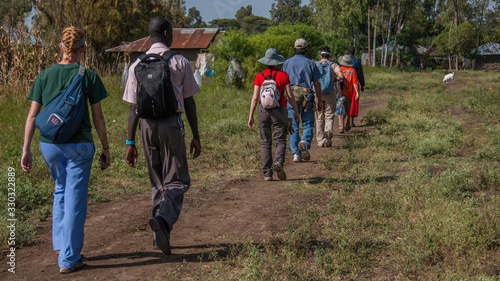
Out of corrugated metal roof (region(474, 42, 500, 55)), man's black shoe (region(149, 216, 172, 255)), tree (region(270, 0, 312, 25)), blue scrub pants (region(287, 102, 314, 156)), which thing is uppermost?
tree (region(270, 0, 312, 25))

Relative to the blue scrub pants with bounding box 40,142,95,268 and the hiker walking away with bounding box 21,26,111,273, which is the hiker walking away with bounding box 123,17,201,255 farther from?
the blue scrub pants with bounding box 40,142,95,268

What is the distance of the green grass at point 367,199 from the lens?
4043 mm

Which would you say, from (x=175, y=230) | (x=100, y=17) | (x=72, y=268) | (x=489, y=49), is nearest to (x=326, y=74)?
(x=175, y=230)

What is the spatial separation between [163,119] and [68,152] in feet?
2.61

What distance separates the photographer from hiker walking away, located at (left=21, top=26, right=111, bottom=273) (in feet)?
13.1

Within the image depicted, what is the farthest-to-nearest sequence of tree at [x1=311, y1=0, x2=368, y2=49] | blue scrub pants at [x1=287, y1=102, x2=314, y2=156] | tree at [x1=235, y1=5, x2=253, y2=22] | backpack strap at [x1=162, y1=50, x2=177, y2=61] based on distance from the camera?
tree at [x1=235, y1=5, x2=253, y2=22] → tree at [x1=311, y1=0, x2=368, y2=49] → blue scrub pants at [x1=287, y1=102, x2=314, y2=156] → backpack strap at [x1=162, y1=50, x2=177, y2=61]

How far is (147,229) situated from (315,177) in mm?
3069

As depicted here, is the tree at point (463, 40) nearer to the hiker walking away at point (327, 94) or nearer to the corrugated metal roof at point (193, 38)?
the corrugated metal roof at point (193, 38)

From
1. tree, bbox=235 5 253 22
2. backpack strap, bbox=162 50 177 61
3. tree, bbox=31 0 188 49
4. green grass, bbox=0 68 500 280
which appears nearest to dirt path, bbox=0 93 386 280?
green grass, bbox=0 68 500 280

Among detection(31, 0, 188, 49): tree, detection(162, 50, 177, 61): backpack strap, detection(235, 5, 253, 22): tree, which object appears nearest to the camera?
detection(162, 50, 177, 61): backpack strap

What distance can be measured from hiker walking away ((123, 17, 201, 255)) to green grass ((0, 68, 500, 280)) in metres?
0.56

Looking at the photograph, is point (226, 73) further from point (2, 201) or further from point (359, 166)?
point (2, 201)

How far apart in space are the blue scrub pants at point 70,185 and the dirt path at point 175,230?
23cm

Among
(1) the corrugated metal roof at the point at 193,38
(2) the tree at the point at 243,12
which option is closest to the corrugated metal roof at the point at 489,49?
(1) the corrugated metal roof at the point at 193,38
